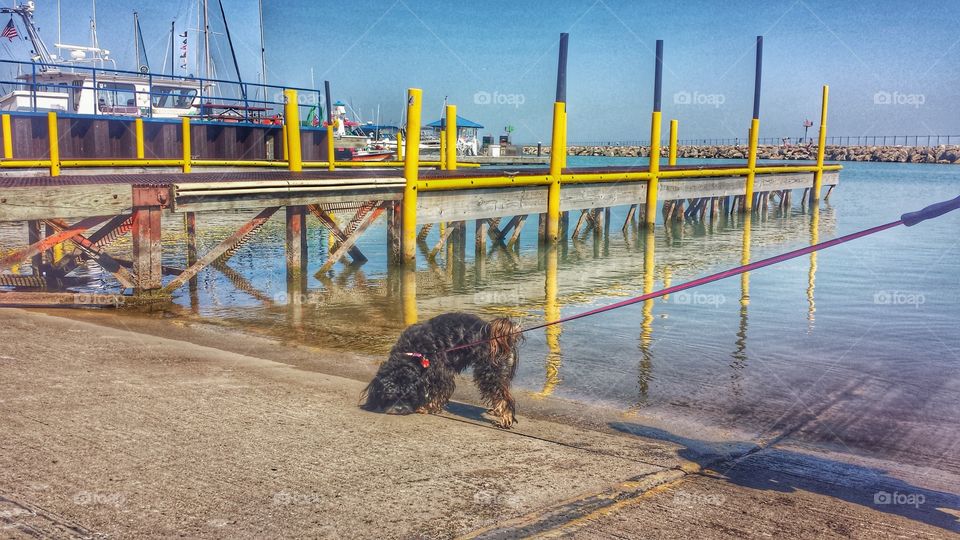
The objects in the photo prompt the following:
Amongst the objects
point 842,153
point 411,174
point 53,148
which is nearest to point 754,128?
point 411,174

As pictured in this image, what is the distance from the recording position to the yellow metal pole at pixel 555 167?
49.5 feet

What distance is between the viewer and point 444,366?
481cm

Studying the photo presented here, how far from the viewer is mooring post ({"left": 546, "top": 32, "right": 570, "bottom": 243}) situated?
15.1 m

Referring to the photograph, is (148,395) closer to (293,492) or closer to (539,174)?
(293,492)

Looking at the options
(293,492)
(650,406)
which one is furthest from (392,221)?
(293,492)

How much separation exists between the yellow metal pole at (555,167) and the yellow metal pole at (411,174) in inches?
152

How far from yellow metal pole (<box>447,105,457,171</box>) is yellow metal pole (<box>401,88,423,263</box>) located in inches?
212

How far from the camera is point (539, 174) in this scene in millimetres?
15594

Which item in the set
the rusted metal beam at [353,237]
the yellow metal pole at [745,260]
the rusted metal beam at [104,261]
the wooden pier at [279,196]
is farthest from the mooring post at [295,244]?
the yellow metal pole at [745,260]

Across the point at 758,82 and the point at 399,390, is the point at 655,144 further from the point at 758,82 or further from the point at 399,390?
the point at 399,390

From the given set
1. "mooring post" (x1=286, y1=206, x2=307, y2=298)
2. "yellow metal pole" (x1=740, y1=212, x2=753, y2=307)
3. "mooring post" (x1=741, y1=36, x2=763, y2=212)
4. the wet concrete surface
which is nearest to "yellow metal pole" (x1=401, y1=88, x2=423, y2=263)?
"mooring post" (x1=286, y1=206, x2=307, y2=298)

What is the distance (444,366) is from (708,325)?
531cm

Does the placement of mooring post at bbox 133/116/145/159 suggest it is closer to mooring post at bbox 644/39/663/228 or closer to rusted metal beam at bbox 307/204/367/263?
rusted metal beam at bbox 307/204/367/263

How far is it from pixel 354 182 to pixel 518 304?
10.1ft
